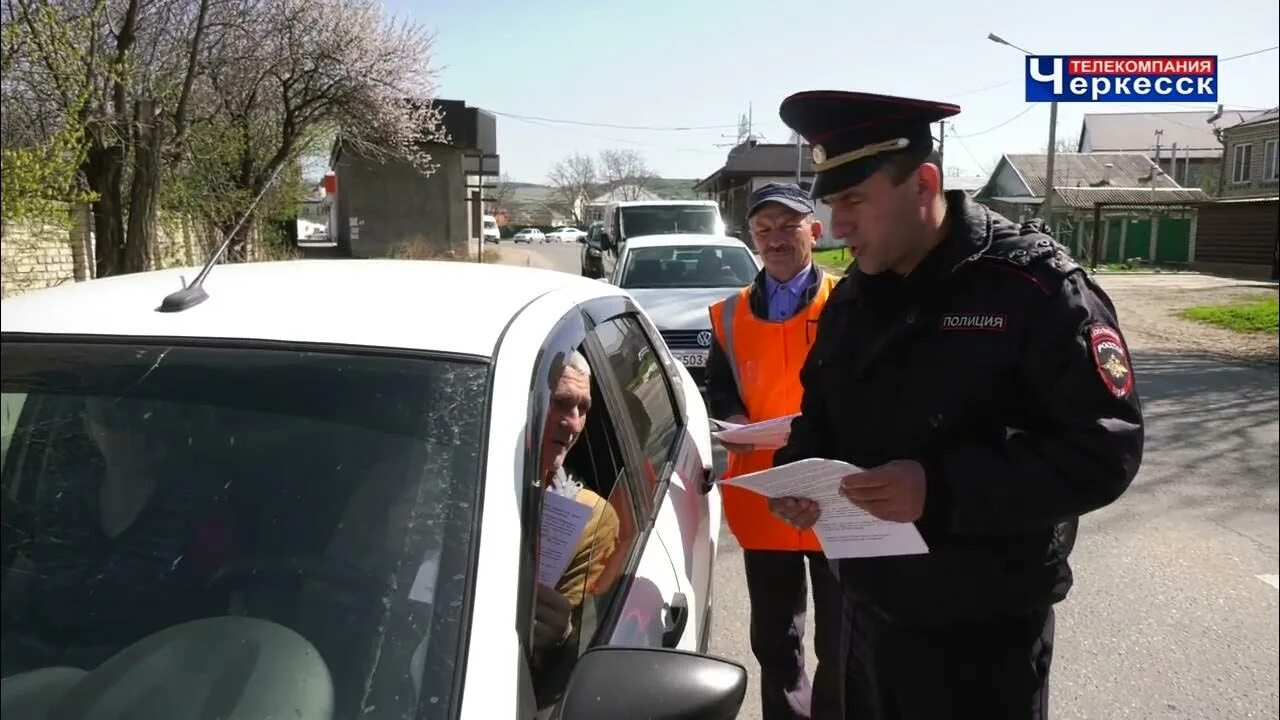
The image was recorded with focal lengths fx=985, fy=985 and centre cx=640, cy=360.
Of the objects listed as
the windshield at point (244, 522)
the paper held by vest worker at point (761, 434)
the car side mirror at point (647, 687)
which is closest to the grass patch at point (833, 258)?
the paper held by vest worker at point (761, 434)

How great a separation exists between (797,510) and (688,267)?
8317 mm

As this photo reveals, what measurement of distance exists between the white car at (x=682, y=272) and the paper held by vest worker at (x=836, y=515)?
6235 millimetres

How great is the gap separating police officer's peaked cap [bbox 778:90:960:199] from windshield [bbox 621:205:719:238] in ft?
42.1

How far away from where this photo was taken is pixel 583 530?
6.73ft

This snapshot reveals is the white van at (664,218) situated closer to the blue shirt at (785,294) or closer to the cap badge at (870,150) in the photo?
the blue shirt at (785,294)

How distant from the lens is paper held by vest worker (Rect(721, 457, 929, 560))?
1905mm

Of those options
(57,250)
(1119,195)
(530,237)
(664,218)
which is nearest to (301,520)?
(57,250)

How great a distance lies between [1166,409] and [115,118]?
10580 mm

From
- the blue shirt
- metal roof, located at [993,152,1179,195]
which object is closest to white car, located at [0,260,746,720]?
the blue shirt

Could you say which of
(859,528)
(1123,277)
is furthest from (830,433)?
(1123,277)

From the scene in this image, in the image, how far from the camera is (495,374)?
1766 millimetres

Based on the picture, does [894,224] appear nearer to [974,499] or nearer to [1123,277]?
[974,499]

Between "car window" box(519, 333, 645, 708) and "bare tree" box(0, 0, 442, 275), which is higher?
"bare tree" box(0, 0, 442, 275)

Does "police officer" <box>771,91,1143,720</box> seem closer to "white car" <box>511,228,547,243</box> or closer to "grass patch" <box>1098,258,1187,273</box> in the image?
"grass patch" <box>1098,258,1187,273</box>
